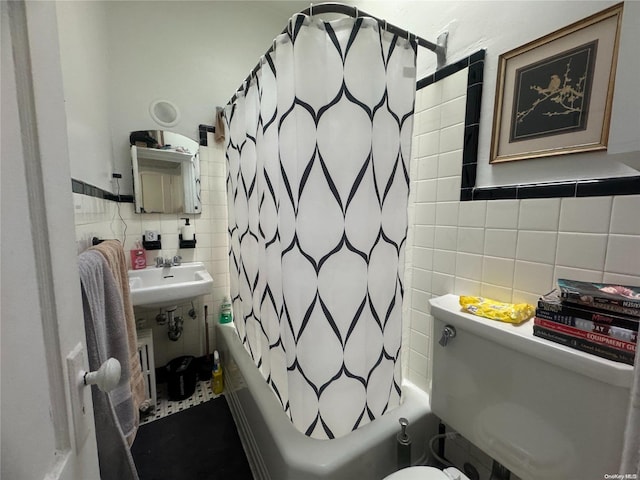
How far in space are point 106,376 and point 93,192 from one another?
1.00 m

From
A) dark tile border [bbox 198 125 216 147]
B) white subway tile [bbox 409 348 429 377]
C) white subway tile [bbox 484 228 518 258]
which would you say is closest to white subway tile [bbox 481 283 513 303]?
white subway tile [bbox 484 228 518 258]

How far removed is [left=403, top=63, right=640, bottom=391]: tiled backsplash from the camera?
704 millimetres

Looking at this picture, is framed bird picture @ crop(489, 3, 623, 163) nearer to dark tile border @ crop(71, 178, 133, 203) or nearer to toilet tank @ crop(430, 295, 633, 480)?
toilet tank @ crop(430, 295, 633, 480)

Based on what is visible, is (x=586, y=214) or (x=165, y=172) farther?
(x=165, y=172)

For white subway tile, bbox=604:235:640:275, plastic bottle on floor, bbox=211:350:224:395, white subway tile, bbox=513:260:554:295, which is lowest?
plastic bottle on floor, bbox=211:350:224:395

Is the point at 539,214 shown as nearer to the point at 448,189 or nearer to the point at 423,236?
the point at 448,189

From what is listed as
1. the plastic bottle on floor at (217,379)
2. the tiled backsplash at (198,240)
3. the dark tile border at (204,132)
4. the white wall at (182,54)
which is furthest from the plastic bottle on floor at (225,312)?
the dark tile border at (204,132)

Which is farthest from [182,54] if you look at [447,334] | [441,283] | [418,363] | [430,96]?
[418,363]

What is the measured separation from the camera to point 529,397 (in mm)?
708

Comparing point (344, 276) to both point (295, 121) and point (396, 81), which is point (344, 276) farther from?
point (396, 81)

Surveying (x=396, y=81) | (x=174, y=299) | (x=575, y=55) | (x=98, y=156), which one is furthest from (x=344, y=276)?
(x=98, y=156)

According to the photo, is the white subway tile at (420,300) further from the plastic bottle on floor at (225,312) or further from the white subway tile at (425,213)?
the plastic bottle on floor at (225,312)

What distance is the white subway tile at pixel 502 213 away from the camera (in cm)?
87

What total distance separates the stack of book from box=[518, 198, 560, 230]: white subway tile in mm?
194
